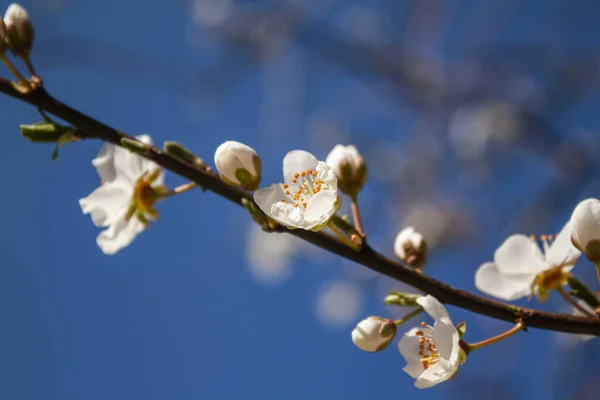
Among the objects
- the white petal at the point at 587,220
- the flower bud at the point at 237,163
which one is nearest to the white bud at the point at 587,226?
the white petal at the point at 587,220

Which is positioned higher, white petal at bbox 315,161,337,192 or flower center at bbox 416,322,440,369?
white petal at bbox 315,161,337,192

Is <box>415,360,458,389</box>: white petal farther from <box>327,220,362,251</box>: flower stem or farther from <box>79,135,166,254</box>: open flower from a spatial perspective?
<box>79,135,166,254</box>: open flower

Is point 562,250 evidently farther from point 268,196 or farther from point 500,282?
point 268,196

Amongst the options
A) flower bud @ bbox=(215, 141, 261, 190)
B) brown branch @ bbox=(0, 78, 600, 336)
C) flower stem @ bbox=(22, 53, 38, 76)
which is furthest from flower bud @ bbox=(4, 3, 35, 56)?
flower bud @ bbox=(215, 141, 261, 190)

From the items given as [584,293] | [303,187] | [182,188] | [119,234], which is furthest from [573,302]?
[119,234]

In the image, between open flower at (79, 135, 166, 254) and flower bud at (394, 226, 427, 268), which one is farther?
open flower at (79, 135, 166, 254)

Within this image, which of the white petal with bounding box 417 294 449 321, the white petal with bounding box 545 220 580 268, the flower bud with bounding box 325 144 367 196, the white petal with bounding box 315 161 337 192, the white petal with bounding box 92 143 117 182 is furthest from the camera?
the white petal with bounding box 92 143 117 182

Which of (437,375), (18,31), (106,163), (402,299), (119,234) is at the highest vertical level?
(18,31)

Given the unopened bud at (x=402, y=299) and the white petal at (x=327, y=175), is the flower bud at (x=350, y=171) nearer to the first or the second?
the white petal at (x=327, y=175)
